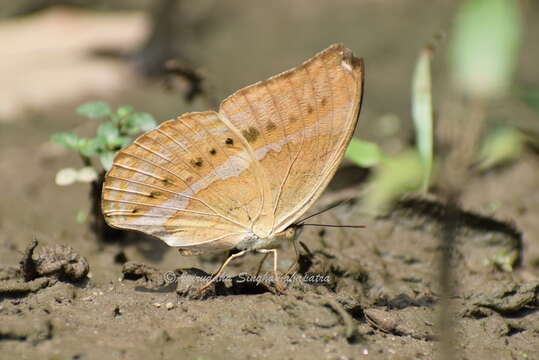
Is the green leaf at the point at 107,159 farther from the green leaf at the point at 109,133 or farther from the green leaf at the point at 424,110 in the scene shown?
the green leaf at the point at 424,110

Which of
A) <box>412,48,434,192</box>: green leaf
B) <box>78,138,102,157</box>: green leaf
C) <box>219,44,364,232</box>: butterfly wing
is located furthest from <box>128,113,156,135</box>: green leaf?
<box>412,48,434,192</box>: green leaf

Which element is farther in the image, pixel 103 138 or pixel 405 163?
pixel 405 163

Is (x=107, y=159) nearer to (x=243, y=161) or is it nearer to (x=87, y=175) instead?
(x=87, y=175)

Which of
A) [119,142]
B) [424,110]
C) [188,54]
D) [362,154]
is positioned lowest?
[119,142]

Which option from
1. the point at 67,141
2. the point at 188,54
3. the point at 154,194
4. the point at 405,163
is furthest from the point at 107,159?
the point at 188,54

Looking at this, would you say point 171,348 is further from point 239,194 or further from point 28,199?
point 28,199

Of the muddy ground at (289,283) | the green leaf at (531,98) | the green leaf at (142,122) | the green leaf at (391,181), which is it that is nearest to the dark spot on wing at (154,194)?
the muddy ground at (289,283)
